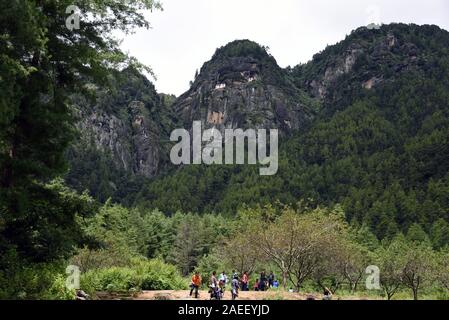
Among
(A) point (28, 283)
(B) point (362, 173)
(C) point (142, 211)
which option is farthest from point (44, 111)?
(B) point (362, 173)

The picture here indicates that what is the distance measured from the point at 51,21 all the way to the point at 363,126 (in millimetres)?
165952

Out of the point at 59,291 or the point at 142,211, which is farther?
the point at 142,211

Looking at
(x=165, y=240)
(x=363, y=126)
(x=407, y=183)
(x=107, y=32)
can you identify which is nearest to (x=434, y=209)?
(x=407, y=183)

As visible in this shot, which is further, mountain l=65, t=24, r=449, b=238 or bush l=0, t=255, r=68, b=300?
mountain l=65, t=24, r=449, b=238

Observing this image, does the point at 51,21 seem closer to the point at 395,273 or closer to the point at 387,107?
the point at 395,273

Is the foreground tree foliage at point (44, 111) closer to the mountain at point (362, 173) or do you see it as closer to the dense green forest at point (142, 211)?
the dense green forest at point (142, 211)

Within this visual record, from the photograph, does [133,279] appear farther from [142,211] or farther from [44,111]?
[142,211]

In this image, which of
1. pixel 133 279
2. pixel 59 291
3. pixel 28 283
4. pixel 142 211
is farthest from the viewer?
pixel 142 211

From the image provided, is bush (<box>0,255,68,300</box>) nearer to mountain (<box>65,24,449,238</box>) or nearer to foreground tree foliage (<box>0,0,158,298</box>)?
foreground tree foliage (<box>0,0,158,298</box>)

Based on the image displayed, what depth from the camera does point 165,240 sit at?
8781cm

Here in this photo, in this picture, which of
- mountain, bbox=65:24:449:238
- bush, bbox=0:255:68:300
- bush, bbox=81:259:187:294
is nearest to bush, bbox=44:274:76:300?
bush, bbox=0:255:68:300

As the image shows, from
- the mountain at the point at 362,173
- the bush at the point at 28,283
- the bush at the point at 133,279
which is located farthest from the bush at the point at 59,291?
the mountain at the point at 362,173

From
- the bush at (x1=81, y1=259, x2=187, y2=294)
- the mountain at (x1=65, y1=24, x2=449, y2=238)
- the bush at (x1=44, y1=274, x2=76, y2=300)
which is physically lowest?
the bush at (x1=81, y1=259, x2=187, y2=294)

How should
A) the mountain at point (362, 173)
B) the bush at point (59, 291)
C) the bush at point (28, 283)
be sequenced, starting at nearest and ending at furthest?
1. the bush at point (28, 283)
2. the bush at point (59, 291)
3. the mountain at point (362, 173)
